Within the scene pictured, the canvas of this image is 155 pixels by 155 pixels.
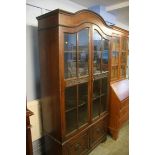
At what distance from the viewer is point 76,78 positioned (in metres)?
1.72

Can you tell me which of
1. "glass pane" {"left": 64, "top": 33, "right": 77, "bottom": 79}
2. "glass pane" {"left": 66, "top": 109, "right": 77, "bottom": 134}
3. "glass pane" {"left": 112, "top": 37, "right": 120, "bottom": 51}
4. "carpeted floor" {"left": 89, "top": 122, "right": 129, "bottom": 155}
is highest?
"glass pane" {"left": 112, "top": 37, "right": 120, "bottom": 51}

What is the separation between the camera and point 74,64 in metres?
1.70

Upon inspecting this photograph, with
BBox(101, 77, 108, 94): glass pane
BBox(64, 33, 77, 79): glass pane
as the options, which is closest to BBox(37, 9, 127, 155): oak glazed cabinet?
BBox(64, 33, 77, 79): glass pane

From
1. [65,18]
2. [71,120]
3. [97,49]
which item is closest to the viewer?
[65,18]

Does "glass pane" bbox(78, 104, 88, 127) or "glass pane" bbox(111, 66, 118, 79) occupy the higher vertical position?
"glass pane" bbox(111, 66, 118, 79)

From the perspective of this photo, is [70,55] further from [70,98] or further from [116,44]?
[116,44]

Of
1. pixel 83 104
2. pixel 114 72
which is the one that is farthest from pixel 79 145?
pixel 114 72

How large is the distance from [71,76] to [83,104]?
457 mm

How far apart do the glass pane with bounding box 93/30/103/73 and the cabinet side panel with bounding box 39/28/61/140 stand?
2.13ft

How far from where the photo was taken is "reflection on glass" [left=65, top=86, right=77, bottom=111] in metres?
1.66

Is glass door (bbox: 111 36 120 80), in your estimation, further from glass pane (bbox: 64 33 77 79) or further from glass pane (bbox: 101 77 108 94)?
glass pane (bbox: 64 33 77 79)
